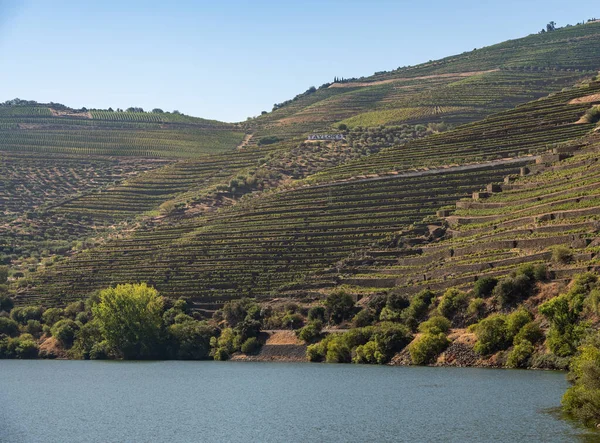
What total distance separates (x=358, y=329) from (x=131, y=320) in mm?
23619

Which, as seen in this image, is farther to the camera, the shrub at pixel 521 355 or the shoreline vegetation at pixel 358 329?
the shrub at pixel 521 355

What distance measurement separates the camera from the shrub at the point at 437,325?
68750 millimetres

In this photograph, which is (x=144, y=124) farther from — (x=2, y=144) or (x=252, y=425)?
(x=252, y=425)

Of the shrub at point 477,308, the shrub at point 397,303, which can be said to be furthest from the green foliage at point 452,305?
the shrub at point 397,303

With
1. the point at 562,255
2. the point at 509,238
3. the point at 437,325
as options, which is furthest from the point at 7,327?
the point at 562,255

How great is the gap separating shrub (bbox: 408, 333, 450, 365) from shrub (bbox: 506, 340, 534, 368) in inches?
264

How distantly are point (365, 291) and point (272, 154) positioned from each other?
62.6 m

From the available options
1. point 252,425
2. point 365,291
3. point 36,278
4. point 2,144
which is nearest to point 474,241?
point 365,291

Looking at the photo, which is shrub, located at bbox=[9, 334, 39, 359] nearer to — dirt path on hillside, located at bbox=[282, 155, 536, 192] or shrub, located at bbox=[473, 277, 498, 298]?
dirt path on hillside, located at bbox=[282, 155, 536, 192]

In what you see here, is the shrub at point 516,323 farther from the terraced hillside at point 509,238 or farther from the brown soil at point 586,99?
the brown soil at point 586,99

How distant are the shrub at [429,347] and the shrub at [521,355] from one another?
6.71 m

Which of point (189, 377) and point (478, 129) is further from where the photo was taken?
point (478, 129)

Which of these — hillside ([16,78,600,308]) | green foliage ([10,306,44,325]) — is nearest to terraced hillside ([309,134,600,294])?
hillside ([16,78,600,308])

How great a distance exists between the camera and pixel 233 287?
303 ft
